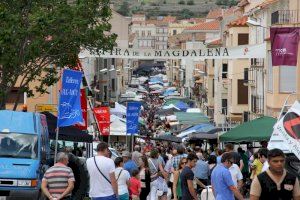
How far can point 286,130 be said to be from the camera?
655 inches

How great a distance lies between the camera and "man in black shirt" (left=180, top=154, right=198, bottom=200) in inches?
775

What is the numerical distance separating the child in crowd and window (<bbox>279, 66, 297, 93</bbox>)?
20.0m

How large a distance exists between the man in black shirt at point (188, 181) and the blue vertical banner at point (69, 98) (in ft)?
12.9

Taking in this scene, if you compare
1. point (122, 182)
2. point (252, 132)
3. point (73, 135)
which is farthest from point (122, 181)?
point (252, 132)

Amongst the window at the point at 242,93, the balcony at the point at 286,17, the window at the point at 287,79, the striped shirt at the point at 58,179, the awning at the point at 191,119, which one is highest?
the balcony at the point at 286,17

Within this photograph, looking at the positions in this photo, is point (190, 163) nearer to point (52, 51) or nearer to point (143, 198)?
point (143, 198)

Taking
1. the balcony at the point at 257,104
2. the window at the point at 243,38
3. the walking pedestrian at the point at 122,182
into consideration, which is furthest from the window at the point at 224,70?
the walking pedestrian at the point at 122,182

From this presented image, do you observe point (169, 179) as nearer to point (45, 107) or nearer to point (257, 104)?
point (45, 107)

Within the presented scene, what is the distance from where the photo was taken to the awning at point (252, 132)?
2959 centimetres

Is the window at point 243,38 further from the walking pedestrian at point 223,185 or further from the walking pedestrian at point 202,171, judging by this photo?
the walking pedestrian at point 223,185

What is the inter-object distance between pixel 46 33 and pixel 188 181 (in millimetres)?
12003

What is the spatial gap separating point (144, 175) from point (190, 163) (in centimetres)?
423

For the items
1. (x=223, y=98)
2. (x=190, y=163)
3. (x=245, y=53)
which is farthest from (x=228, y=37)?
(x=190, y=163)

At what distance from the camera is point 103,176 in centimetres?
1706
